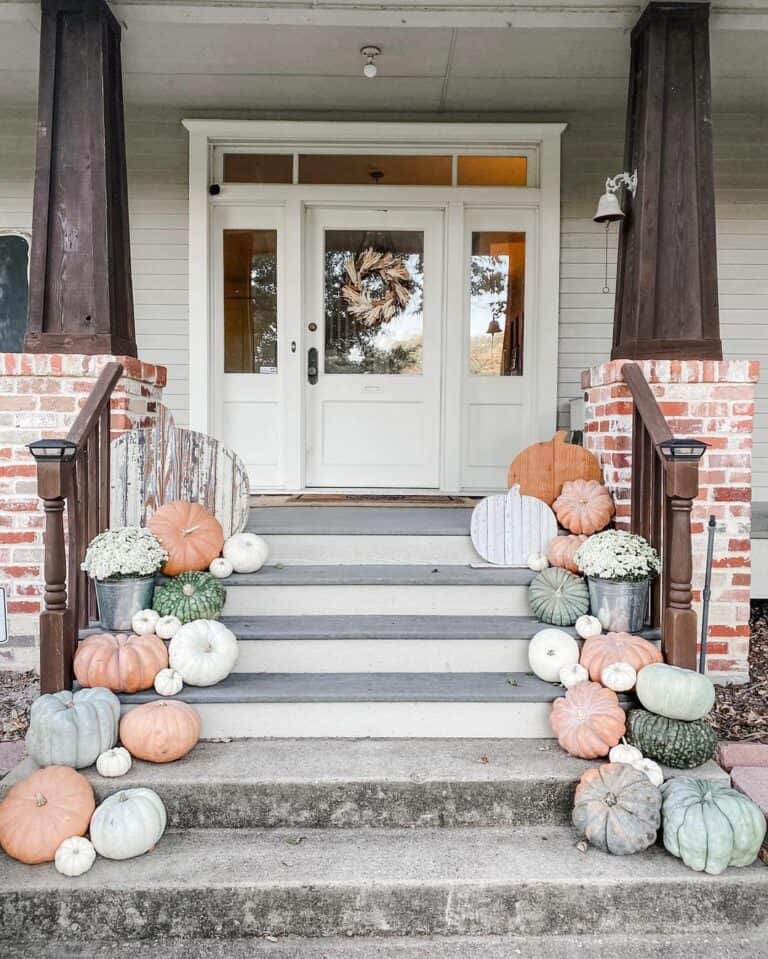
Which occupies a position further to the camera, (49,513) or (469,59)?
(469,59)

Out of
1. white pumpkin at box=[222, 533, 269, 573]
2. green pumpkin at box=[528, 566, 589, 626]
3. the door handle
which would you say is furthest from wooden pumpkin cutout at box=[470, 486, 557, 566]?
the door handle

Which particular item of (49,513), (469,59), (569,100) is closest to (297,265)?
(469,59)

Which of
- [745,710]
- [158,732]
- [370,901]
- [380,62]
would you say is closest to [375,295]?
[380,62]

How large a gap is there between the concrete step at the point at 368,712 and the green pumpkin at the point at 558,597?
0.33m

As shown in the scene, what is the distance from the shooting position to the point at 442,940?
6.15ft

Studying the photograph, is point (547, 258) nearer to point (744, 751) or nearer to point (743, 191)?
point (743, 191)

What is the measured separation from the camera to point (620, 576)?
268 cm

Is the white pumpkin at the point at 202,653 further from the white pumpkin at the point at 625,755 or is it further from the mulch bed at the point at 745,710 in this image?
the mulch bed at the point at 745,710

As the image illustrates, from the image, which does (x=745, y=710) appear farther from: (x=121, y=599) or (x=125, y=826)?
(x=121, y=599)

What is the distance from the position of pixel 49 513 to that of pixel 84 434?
0.35 metres

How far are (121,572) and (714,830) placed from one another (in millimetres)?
1996

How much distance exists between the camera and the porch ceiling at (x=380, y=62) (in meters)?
3.44

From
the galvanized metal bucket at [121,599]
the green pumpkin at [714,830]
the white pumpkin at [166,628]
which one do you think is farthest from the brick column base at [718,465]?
the galvanized metal bucket at [121,599]

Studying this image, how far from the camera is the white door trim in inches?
182
